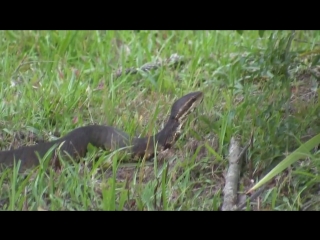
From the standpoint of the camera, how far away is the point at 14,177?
3816 mm

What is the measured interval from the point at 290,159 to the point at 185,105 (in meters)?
1.23

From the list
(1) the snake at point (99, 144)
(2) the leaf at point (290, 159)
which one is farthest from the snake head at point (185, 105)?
(2) the leaf at point (290, 159)

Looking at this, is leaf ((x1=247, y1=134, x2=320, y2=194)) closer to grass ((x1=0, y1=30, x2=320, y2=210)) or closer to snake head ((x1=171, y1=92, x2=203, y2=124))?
grass ((x1=0, y1=30, x2=320, y2=210))

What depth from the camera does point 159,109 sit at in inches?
198

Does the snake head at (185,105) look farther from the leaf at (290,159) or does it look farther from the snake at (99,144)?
the leaf at (290,159)

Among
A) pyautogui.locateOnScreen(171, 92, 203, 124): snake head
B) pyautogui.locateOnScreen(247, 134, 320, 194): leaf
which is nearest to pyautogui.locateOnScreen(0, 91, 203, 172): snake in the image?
pyautogui.locateOnScreen(171, 92, 203, 124): snake head

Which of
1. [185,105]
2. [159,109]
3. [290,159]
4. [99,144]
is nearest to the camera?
[290,159]

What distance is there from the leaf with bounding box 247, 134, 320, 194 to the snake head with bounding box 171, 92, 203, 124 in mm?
1101

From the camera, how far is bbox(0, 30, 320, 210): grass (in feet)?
12.5

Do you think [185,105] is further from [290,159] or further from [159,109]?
[290,159]

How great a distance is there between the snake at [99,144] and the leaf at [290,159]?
2.38 feet

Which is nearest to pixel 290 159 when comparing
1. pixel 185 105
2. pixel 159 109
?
pixel 185 105

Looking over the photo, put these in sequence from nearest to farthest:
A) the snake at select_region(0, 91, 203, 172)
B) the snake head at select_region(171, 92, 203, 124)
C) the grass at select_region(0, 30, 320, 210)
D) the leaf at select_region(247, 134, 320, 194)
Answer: the leaf at select_region(247, 134, 320, 194), the grass at select_region(0, 30, 320, 210), the snake at select_region(0, 91, 203, 172), the snake head at select_region(171, 92, 203, 124)

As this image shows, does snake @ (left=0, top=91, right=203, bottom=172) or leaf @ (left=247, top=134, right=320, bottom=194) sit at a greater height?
leaf @ (left=247, top=134, right=320, bottom=194)
